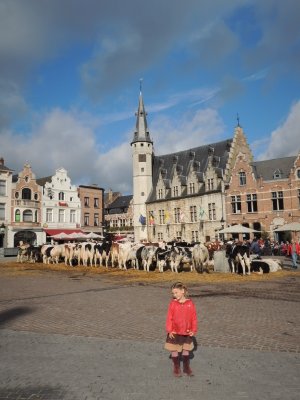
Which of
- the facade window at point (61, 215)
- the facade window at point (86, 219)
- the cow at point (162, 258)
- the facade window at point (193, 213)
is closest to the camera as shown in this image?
the cow at point (162, 258)

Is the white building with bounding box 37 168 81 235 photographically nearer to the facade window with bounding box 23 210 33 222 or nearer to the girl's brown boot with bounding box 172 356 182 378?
the facade window with bounding box 23 210 33 222

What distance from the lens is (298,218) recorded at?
139 feet

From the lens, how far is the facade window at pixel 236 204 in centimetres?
4824

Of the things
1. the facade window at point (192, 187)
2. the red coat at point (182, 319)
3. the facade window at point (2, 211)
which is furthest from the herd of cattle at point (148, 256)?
the facade window at point (192, 187)

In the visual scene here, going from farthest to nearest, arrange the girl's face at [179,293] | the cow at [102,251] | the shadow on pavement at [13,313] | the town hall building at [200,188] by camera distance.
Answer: the town hall building at [200,188]
the cow at [102,251]
the shadow on pavement at [13,313]
the girl's face at [179,293]

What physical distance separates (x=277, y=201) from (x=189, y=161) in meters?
18.8

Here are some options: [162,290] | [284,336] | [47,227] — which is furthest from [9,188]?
[284,336]

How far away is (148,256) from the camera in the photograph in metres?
23.1

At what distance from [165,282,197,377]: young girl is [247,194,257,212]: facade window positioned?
139ft

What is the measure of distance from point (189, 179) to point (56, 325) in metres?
48.1

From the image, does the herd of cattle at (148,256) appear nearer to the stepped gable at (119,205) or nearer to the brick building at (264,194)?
the brick building at (264,194)

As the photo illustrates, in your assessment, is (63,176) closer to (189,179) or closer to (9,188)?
(9,188)

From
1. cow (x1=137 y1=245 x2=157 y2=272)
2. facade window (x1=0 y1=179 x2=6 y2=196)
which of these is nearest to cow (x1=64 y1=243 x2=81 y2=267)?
cow (x1=137 y1=245 x2=157 y2=272)

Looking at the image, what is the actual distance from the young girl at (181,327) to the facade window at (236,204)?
4347 centimetres
